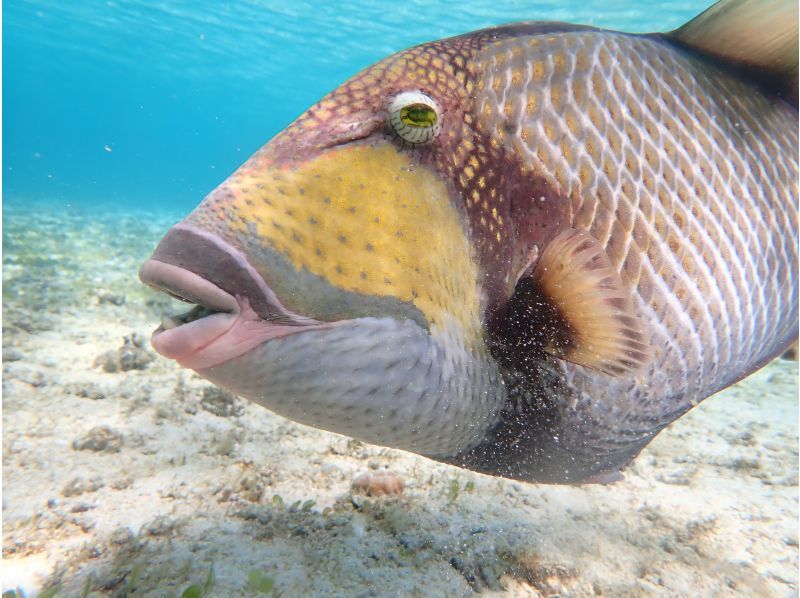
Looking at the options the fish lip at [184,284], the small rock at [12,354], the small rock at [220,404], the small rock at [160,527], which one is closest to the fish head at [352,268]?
the fish lip at [184,284]

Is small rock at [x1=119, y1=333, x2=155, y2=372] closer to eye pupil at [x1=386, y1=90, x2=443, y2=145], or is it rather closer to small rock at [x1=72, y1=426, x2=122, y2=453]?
small rock at [x1=72, y1=426, x2=122, y2=453]

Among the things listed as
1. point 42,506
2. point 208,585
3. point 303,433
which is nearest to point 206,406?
point 303,433

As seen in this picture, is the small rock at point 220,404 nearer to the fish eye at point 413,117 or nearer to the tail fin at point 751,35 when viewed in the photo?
the fish eye at point 413,117

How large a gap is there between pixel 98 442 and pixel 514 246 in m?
2.98

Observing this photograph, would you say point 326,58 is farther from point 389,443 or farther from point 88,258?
point 389,443

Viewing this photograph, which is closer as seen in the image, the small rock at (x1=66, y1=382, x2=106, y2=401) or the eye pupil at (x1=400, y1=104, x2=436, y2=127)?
the eye pupil at (x1=400, y1=104, x2=436, y2=127)

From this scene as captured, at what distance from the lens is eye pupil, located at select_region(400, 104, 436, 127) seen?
1133mm

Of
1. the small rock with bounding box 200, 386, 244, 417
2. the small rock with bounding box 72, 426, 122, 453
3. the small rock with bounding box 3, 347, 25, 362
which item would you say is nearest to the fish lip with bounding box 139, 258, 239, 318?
the small rock with bounding box 72, 426, 122, 453

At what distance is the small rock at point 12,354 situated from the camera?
4.07 meters

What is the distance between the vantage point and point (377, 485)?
2.66 metres

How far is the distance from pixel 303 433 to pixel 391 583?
5.08 feet

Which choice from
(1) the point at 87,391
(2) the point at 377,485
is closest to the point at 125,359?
(1) the point at 87,391

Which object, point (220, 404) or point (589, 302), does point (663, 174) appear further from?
point (220, 404)

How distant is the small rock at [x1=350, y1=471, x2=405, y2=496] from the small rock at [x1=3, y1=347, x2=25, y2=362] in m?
3.43
